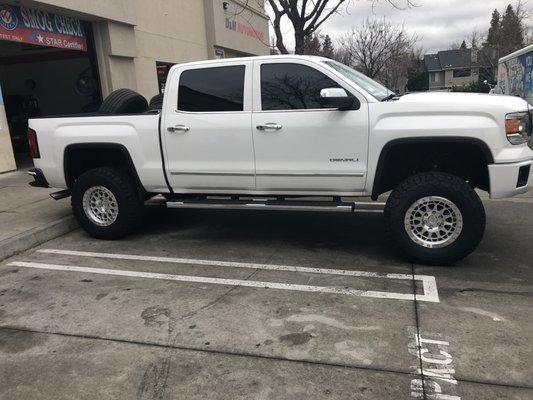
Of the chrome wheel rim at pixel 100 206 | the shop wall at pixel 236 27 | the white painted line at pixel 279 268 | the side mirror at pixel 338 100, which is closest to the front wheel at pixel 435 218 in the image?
the white painted line at pixel 279 268

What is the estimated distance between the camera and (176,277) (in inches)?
192

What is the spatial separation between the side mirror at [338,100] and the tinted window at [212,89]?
3.38 ft

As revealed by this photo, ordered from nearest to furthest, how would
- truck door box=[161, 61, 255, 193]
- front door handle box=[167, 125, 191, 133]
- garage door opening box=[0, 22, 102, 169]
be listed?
truck door box=[161, 61, 255, 193]
front door handle box=[167, 125, 191, 133]
garage door opening box=[0, 22, 102, 169]

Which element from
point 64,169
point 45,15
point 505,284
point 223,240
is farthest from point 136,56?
point 505,284

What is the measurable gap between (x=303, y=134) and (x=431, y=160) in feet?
4.42

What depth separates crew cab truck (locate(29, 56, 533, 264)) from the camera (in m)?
4.65

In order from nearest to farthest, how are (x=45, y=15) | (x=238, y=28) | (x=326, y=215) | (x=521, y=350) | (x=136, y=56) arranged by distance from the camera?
(x=521, y=350) < (x=326, y=215) < (x=45, y=15) < (x=136, y=56) < (x=238, y=28)

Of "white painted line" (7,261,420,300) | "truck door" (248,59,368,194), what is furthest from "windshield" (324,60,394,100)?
"white painted line" (7,261,420,300)

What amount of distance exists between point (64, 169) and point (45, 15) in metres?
6.56

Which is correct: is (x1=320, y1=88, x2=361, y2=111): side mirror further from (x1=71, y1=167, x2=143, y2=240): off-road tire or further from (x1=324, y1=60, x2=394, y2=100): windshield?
(x1=71, y1=167, x2=143, y2=240): off-road tire

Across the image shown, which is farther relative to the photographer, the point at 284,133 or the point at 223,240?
the point at 223,240

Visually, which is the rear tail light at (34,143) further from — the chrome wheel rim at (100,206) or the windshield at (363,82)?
the windshield at (363,82)

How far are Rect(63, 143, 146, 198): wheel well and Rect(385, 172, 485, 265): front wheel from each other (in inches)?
119

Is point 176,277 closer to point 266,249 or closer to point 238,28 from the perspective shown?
point 266,249
